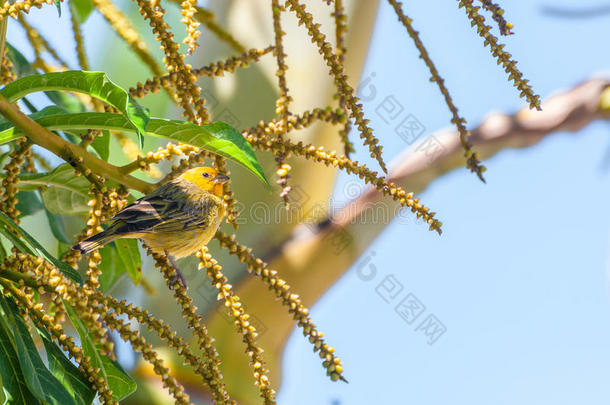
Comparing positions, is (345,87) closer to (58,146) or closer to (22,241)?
(58,146)

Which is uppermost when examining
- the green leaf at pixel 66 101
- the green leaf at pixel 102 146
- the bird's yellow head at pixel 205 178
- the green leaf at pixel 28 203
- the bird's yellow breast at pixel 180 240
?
the green leaf at pixel 66 101

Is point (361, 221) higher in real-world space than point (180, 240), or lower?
lower

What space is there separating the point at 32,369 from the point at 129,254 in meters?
0.51

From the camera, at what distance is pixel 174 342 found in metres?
1.18

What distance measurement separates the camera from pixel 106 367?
135 cm

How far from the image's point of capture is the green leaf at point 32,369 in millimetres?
1162

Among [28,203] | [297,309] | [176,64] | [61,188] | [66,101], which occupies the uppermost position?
[66,101]

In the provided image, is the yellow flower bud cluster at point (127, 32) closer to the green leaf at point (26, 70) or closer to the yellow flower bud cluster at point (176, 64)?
the green leaf at point (26, 70)

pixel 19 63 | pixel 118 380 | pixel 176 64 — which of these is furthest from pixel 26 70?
pixel 118 380

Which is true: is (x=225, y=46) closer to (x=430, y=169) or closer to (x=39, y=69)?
(x=39, y=69)

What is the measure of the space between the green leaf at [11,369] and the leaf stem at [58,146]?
0.96ft

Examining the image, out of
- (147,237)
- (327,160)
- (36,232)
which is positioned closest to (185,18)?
(327,160)

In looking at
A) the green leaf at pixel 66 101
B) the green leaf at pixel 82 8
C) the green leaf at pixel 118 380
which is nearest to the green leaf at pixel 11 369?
the green leaf at pixel 118 380

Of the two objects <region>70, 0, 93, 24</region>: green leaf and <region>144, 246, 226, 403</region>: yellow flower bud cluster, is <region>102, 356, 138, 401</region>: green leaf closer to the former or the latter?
<region>144, 246, 226, 403</region>: yellow flower bud cluster
